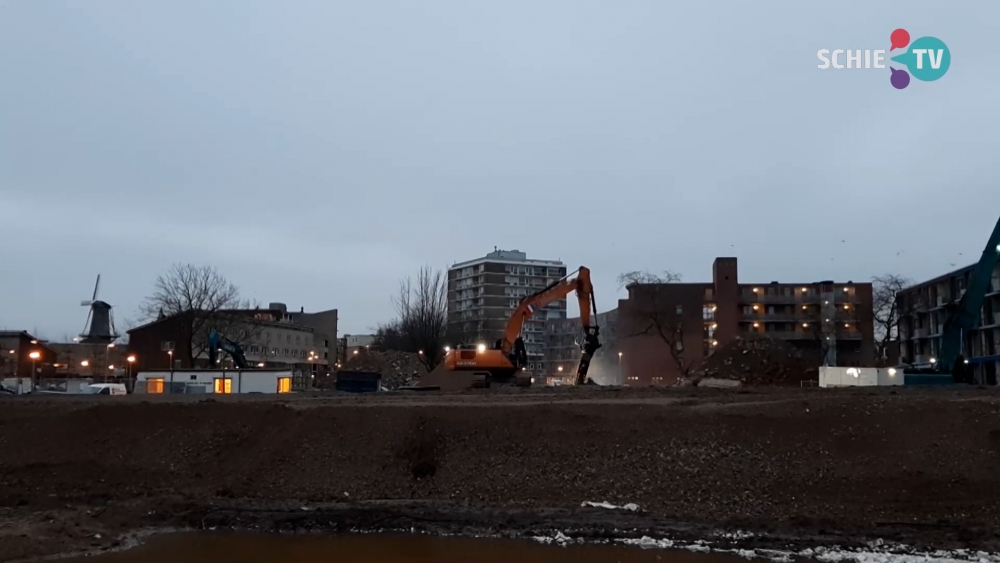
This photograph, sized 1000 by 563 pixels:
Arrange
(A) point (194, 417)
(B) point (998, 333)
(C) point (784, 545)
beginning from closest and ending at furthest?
(C) point (784, 545) → (A) point (194, 417) → (B) point (998, 333)

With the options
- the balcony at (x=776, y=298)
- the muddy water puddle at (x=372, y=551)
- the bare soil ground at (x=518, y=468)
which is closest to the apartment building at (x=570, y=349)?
the balcony at (x=776, y=298)

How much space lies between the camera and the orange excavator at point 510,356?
40.4 metres

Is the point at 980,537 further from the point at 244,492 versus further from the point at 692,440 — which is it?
the point at 244,492

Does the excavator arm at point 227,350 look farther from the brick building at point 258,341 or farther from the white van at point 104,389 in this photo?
the brick building at point 258,341

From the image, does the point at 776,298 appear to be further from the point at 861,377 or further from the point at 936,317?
the point at 861,377

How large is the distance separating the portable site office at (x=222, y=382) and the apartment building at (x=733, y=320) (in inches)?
1738

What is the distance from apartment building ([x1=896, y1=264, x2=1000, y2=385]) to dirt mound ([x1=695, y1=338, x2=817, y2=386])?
3269 cm

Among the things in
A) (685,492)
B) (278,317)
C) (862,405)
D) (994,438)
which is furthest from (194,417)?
(278,317)

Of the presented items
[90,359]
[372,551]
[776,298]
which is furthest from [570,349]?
[372,551]

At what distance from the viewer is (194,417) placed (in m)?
28.4

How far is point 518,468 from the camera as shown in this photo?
78.6 ft

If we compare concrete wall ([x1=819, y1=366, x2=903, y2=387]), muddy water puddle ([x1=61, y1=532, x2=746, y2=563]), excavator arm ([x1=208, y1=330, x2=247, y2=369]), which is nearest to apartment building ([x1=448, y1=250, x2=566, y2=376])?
excavator arm ([x1=208, y1=330, x2=247, y2=369])

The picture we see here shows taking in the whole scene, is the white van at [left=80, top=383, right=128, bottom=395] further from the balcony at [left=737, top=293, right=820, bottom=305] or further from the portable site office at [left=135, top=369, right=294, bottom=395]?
the balcony at [left=737, top=293, right=820, bottom=305]

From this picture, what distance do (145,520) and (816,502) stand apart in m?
18.3
